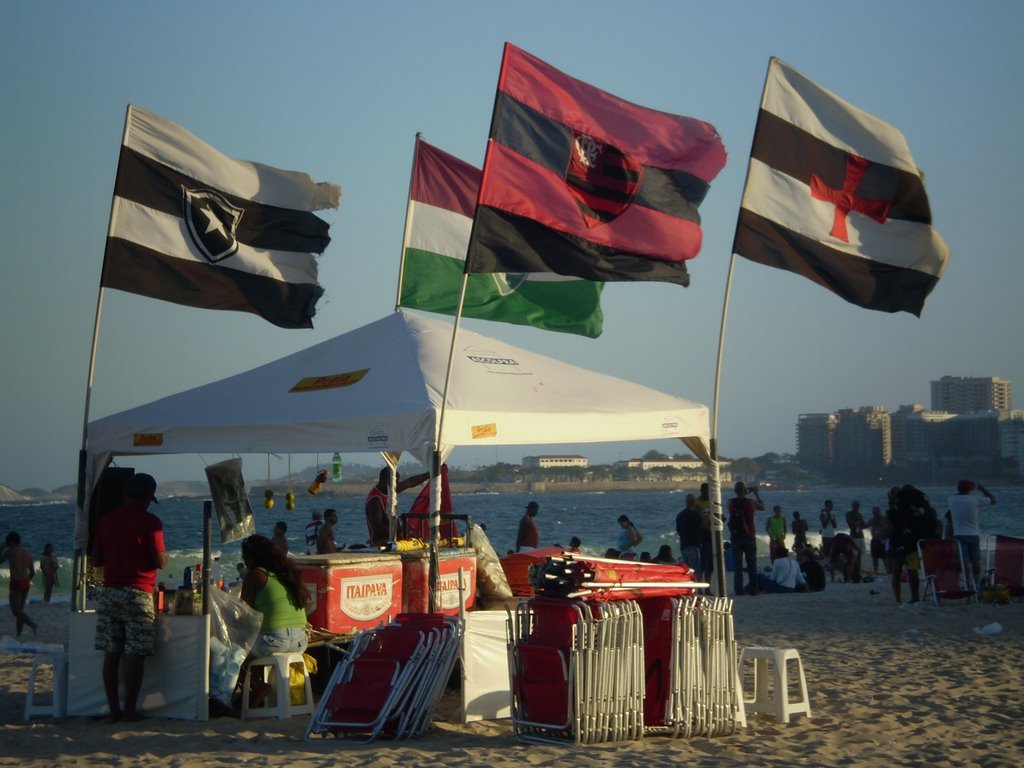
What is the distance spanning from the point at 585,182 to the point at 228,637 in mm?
4085

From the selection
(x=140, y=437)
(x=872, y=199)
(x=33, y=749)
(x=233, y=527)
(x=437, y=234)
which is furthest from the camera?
(x=437, y=234)

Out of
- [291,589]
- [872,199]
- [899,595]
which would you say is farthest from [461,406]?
[899,595]

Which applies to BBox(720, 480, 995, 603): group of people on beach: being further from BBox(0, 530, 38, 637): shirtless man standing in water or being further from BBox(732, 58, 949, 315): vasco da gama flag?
BBox(0, 530, 38, 637): shirtless man standing in water

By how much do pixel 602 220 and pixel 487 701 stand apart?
140 inches

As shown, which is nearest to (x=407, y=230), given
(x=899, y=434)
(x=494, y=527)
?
(x=494, y=527)

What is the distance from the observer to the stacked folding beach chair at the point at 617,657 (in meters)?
6.63

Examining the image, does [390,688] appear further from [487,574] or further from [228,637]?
[487,574]

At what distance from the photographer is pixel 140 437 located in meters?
8.48

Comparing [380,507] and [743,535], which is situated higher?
[380,507]

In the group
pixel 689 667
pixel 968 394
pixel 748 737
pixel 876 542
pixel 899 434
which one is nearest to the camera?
pixel 689 667

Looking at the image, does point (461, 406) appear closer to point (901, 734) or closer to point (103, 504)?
point (103, 504)

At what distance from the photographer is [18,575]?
15367 mm

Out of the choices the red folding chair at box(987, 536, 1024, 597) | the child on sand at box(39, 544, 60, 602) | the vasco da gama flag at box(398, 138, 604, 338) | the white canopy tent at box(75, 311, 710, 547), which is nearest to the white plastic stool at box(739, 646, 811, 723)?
the white canopy tent at box(75, 311, 710, 547)

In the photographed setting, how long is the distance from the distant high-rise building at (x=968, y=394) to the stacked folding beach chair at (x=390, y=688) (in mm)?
152556
